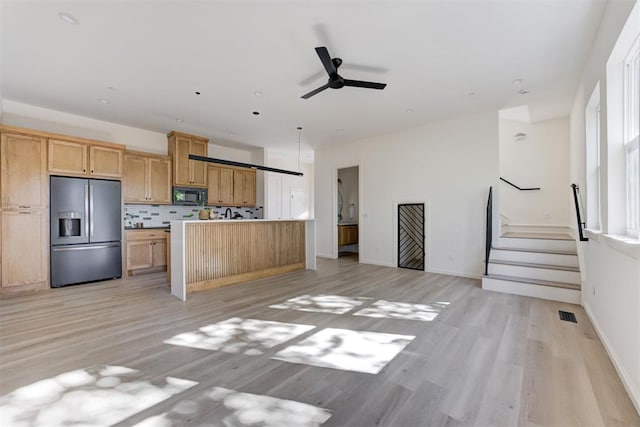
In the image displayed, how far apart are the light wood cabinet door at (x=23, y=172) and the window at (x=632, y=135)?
281 inches

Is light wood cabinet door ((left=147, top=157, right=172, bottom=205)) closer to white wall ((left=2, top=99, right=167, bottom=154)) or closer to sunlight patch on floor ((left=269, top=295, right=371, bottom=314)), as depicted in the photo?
white wall ((left=2, top=99, right=167, bottom=154))

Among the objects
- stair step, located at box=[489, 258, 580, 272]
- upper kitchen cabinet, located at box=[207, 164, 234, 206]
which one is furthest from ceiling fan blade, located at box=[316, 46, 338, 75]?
upper kitchen cabinet, located at box=[207, 164, 234, 206]

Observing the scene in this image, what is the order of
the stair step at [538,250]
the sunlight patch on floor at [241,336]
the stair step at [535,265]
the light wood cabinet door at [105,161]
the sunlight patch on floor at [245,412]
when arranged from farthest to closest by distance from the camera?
1. the light wood cabinet door at [105,161]
2. the stair step at [538,250]
3. the stair step at [535,265]
4. the sunlight patch on floor at [241,336]
5. the sunlight patch on floor at [245,412]

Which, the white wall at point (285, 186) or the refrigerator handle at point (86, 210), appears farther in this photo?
the white wall at point (285, 186)

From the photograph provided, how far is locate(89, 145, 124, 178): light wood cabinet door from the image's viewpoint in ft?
15.3

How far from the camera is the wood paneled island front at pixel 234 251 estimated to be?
3967mm

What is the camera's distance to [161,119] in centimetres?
512

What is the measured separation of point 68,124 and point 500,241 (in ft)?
26.7

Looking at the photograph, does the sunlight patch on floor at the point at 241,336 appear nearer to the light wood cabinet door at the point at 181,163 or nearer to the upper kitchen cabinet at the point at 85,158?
the upper kitchen cabinet at the point at 85,158

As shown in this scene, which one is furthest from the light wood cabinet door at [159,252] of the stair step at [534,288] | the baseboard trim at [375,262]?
the stair step at [534,288]

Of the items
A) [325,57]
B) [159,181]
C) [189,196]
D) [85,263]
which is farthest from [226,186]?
[325,57]

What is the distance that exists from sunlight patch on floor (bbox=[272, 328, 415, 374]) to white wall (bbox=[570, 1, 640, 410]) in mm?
1459

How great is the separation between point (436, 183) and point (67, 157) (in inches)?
260

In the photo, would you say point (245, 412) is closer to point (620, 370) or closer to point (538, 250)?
point (620, 370)
